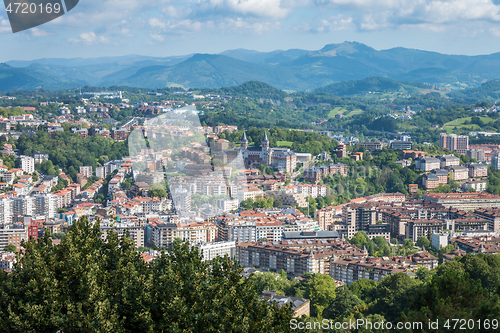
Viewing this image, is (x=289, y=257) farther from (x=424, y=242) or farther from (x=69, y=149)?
(x=69, y=149)

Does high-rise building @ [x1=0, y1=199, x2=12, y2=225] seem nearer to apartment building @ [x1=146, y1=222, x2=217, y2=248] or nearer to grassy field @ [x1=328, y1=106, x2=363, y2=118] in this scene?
apartment building @ [x1=146, y1=222, x2=217, y2=248]

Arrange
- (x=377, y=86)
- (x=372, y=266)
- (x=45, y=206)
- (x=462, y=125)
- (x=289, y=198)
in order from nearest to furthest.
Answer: (x=372, y=266) < (x=45, y=206) < (x=289, y=198) < (x=462, y=125) < (x=377, y=86)

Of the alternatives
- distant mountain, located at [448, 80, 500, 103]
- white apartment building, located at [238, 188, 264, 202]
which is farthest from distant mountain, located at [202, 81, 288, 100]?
white apartment building, located at [238, 188, 264, 202]

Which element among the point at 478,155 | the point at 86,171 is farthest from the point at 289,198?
the point at 478,155

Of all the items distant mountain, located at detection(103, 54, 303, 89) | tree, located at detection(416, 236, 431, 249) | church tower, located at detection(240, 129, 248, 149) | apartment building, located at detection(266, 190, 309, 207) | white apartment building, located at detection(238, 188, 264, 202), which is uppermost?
distant mountain, located at detection(103, 54, 303, 89)

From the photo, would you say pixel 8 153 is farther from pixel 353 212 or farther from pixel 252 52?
pixel 252 52

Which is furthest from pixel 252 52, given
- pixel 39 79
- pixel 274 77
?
pixel 39 79
